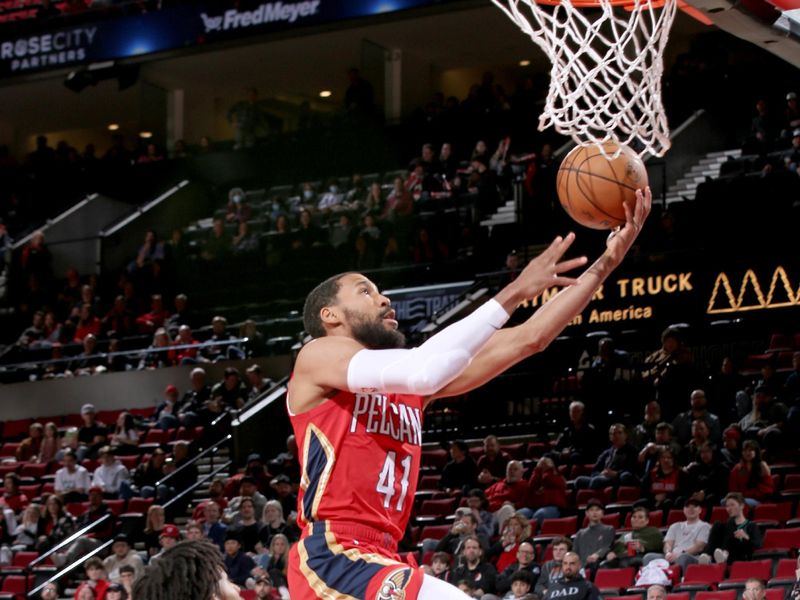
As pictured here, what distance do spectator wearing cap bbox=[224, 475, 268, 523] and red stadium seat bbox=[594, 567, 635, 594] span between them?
13.3ft

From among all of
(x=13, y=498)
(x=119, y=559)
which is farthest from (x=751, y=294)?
(x=13, y=498)

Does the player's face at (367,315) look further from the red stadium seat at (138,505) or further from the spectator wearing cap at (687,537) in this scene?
the red stadium seat at (138,505)

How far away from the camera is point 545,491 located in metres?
12.9

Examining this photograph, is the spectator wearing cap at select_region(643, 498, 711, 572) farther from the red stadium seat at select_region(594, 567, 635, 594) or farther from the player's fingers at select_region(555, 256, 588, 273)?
the player's fingers at select_region(555, 256, 588, 273)

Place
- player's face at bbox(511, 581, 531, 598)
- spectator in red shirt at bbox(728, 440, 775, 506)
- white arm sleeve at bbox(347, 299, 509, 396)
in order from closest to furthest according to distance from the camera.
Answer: white arm sleeve at bbox(347, 299, 509, 396) → player's face at bbox(511, 581, 531, 598) → spectator in red shirt at bbox(728, 440, 775, 506)

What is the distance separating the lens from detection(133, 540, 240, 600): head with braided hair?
3232 mm

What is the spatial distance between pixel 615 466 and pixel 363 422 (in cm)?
883

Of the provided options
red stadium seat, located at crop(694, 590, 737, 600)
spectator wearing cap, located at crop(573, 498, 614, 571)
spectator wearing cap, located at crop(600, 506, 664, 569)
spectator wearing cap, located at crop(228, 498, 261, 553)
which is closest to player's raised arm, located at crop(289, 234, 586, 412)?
red stadium seat, located at crop(694, 590, 737, 600)

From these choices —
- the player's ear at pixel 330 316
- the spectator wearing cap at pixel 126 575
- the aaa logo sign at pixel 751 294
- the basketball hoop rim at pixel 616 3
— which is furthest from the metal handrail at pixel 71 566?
the player's ear at pixel 330 316

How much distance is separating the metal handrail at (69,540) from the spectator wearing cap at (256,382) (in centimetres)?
273

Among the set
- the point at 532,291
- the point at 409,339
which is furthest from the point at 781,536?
the point at 532,291

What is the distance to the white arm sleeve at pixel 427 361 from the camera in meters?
4.07

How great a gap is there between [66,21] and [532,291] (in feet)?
70.0

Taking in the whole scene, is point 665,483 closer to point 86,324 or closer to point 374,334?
point 374,334
